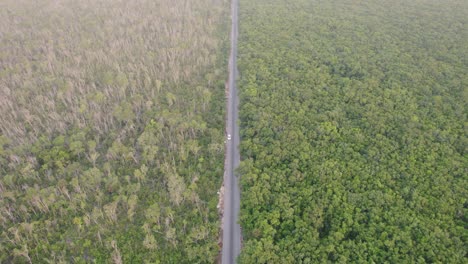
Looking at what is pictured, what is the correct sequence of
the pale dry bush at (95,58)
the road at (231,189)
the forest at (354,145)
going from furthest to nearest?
the pale dry bush at (95,58) → the road at (231,189) → the forest at (354,145)

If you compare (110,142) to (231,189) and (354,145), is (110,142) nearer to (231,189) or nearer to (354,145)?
(231,189)

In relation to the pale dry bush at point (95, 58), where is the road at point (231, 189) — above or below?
below

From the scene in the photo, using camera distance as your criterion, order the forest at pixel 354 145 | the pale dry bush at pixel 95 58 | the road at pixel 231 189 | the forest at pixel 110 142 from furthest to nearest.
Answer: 1. the pale dry bush at pixel 95 58
2. the road at pixel 231 189
3. the forest at pixel 110 142
4. the forest at pixel 354 145

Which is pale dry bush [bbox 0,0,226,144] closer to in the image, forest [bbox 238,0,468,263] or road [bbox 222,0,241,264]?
road [bbox 222,0,241,264]

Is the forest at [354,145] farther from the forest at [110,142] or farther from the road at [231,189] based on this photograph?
the forest at [110,142]

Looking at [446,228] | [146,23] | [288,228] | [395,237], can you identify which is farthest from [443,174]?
[146,23]

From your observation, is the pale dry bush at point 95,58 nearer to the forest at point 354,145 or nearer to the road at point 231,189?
the road at point 231,189

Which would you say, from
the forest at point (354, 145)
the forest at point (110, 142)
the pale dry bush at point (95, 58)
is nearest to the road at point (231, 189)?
the forest at point (110, 142)

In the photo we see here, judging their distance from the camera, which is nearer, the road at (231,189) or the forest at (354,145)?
the forest at (354,145)

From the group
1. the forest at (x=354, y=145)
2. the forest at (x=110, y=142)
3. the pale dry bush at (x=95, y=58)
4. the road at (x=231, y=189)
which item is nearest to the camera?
the forest at (x=354, y=145)
